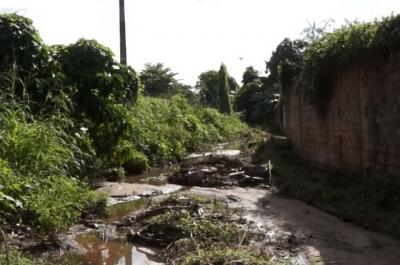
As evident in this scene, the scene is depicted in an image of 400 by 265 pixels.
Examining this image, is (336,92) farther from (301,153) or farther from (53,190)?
(53,190)

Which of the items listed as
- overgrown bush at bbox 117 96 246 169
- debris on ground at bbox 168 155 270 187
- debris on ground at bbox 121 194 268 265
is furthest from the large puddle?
debris on ground at bbox 168 155 270 187

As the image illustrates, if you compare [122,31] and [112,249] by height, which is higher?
[122,31]

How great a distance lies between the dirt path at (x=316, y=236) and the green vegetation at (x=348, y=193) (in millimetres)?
187

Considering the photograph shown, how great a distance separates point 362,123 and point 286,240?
370cm

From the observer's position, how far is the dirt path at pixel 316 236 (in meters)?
6.05

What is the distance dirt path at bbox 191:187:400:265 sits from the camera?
6.05 metres

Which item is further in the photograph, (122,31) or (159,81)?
(159,81)

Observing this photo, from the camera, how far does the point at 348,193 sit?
29.5 ft

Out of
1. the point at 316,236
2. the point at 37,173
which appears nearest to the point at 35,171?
the point at 37,173

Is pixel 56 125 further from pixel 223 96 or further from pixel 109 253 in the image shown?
pixel 223 96

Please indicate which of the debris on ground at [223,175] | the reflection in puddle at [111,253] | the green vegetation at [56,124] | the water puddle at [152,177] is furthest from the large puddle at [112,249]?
the water puddle at [152,177]

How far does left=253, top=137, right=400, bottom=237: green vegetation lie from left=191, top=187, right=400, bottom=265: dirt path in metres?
0.19

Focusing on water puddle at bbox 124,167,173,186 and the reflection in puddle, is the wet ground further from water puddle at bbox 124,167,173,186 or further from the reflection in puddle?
water puddle at bbox 124,167,173,186

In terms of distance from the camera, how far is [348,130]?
10.3 meters
